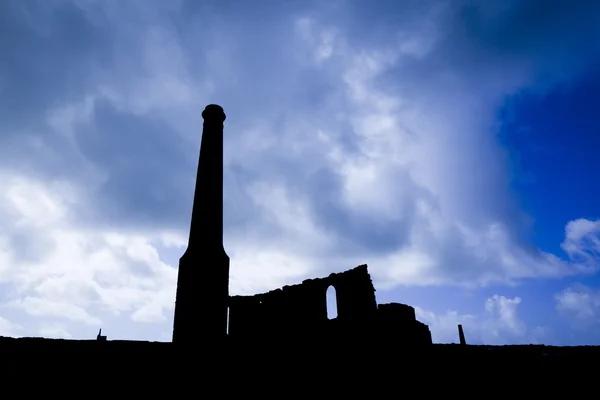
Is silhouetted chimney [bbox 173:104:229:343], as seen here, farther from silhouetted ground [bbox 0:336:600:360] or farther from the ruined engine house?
silhouetted ground [bbox 0:336:600:360]

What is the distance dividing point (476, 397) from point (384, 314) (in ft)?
18.6

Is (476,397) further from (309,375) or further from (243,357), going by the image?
(243,357)

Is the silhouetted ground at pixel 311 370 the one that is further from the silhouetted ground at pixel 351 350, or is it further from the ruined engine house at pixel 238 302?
the ruined engine house at pixel 238 302

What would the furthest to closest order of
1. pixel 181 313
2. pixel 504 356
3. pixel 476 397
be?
pixel 181 313, pixel 504 356, pixel 476 397

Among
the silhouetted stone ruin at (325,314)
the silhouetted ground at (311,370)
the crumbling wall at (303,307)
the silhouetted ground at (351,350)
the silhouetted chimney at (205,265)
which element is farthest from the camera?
the crumbling wall at (303,307)

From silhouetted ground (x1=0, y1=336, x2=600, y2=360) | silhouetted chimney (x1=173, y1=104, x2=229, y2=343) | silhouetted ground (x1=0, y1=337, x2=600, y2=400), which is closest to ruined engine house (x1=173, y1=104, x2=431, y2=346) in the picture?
silhouetted chimney (x1=173, y1=104, x2=229, y2=343)

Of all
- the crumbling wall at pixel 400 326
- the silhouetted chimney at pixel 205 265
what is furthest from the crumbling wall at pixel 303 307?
the silhouetted chimney at pixel 205 265

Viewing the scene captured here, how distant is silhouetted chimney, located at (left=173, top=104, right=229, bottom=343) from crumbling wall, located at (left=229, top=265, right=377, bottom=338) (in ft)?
13.4

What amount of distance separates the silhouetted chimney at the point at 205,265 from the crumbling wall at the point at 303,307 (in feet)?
13.4

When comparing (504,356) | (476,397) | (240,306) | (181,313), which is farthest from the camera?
(240,306)

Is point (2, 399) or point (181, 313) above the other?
point (181, 313)

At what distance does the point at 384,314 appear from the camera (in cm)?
1231

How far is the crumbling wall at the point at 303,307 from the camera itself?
13.0 meters

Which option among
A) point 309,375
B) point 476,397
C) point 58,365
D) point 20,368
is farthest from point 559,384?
point 20,368
